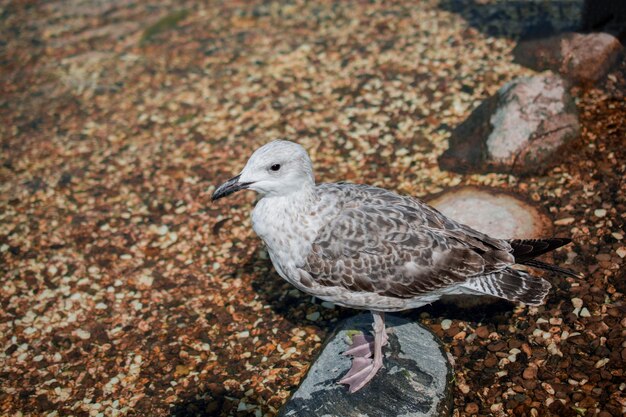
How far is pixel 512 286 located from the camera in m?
4.89

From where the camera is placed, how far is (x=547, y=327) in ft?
17.5

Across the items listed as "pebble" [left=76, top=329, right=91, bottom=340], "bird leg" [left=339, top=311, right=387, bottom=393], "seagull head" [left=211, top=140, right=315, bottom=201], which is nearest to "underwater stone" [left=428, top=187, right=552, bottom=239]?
"bird leg" [left=339, top=311, right=387, bottom=393]

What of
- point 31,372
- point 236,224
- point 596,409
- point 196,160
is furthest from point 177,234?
point 596,409

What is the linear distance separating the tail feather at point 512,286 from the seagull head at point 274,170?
159 centimetres

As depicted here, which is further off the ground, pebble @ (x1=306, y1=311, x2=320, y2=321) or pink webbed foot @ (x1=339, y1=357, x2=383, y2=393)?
pink webbed foot @ (x1=339, y1=357, x2=383, y2=393)

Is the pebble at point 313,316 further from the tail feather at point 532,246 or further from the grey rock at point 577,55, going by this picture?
the grey rock at point 577,55

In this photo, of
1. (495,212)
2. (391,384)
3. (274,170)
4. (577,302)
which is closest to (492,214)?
(495,212)

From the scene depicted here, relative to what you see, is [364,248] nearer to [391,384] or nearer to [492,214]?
[391,384]

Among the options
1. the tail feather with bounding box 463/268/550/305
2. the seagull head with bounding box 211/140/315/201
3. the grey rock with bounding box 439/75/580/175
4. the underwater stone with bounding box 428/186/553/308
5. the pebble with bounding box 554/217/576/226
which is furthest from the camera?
the grey rock with bounding box 439/75/580/175

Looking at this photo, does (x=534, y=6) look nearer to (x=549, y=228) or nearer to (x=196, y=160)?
(x=549, y=228)

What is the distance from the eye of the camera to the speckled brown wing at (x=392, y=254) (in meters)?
4.72

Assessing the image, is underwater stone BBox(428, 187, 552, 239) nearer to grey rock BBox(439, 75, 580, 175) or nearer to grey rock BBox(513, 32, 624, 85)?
grey rock BBox(439, 75, 580, 175)

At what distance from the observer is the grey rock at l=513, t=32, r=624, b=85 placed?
7605 millimetres

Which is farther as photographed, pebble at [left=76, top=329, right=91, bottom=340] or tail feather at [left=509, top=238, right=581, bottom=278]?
pebble at [left=76, top=329, right=91, bottom=340]
